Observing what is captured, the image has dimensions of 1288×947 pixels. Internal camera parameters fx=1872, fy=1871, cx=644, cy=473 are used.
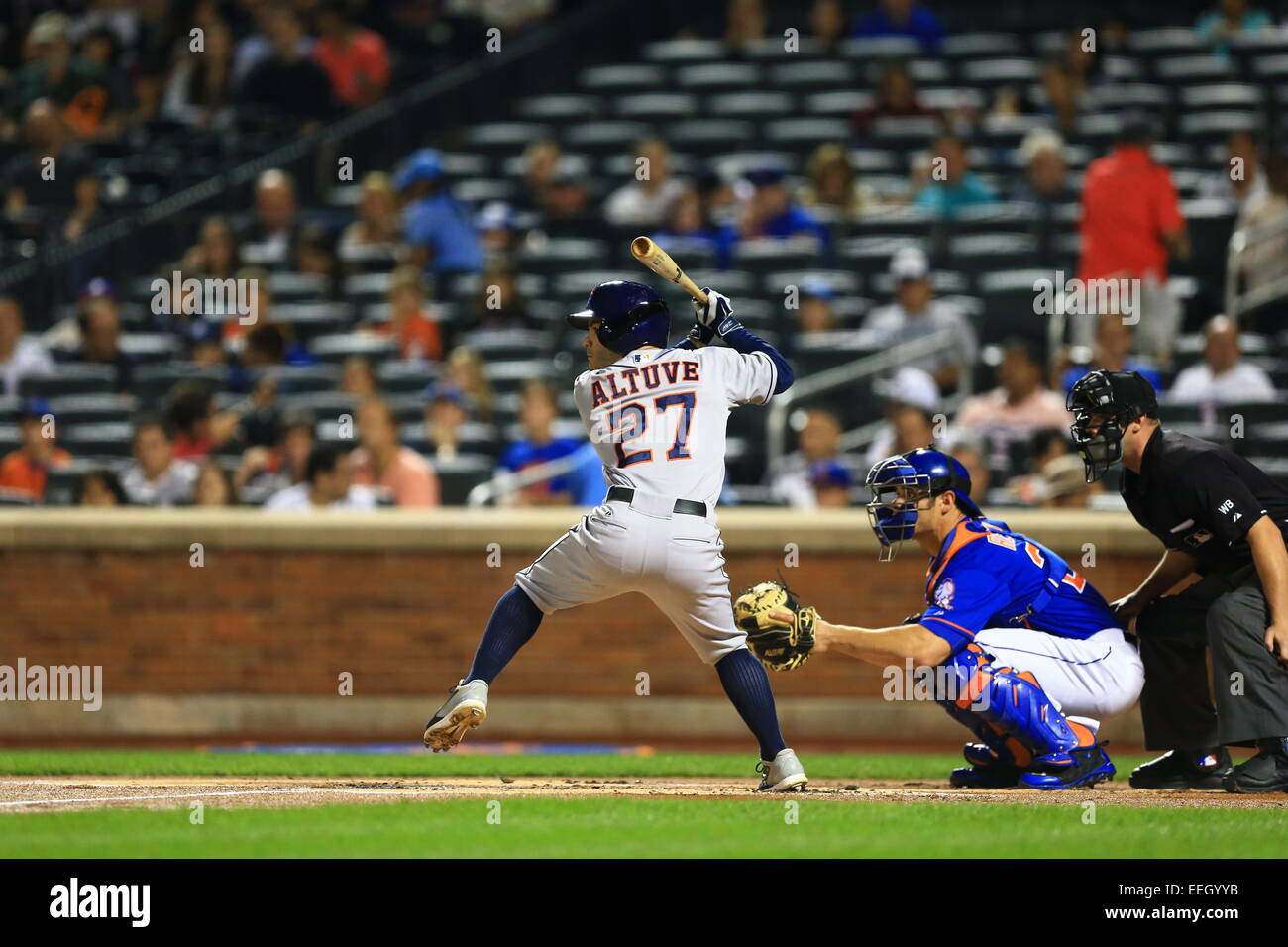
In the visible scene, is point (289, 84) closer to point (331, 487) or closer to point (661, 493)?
point (331, 487)

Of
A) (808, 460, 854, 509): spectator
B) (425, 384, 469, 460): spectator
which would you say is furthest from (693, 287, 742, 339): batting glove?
(425, 384, 469, 460): spectator

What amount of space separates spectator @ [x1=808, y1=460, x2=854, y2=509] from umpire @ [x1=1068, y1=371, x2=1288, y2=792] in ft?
12.6

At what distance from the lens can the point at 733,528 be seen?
33.5 feet

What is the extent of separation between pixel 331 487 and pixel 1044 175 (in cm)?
559

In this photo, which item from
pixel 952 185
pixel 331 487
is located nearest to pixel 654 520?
pixel 331 487

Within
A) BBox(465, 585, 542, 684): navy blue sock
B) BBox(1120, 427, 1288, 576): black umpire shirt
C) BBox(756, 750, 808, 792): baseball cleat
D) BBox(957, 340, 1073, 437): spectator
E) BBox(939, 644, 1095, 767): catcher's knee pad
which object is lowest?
BBox(756, 750, 808, 792): baseball cleat

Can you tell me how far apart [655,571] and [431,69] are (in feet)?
38.6

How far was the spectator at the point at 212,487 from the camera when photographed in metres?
11.3

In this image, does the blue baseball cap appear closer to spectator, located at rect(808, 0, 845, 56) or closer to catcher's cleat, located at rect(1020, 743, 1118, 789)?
spectator, located at rect(808, 0, 845, 56)

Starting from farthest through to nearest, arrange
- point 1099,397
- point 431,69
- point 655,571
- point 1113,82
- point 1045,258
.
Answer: point 431,69
point 1113,82
point 1045,258
point 1099,397
point 655,571

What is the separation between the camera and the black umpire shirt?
6.57m

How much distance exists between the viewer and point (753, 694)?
6.38 metres
